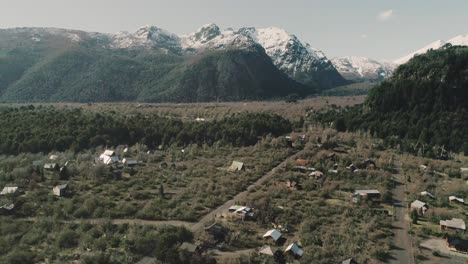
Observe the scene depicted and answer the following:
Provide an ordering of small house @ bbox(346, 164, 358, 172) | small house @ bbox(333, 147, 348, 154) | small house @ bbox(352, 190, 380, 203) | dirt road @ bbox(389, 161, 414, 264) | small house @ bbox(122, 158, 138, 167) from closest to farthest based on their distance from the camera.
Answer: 1. dirt road @ bbox(389, 161, 414, 264)
2. small house @ bbox(352, 190, 380, 203)
3. small house @ bbox(346, 164, 358, 172)
4. small house @ bbox(122, 158, 138, 167)
5. small house @ bbox(333, 147, 348, 154)

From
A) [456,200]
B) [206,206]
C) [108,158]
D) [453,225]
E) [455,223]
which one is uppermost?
[108,158]

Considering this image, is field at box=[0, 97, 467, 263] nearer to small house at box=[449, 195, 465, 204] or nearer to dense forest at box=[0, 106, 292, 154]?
small house at box=[449, 195, 465, 204]

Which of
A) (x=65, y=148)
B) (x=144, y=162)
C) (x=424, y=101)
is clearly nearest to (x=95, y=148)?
(x=65, y=148)

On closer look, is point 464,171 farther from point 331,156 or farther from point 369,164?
point 331,156

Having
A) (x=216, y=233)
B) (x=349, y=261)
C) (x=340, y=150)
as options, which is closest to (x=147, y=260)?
(x=216, y=233)

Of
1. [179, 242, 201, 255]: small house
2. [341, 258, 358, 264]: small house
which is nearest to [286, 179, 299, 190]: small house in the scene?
[341, 258, 358, 264]: small house

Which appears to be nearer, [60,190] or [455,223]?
[455,223]

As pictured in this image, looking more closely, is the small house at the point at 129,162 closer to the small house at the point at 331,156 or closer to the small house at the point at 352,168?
the small house at the point at 331,156
